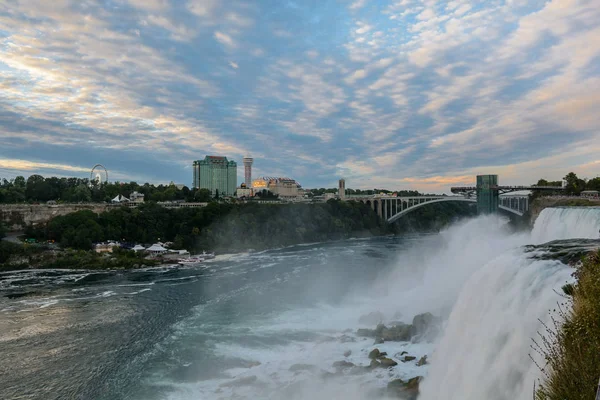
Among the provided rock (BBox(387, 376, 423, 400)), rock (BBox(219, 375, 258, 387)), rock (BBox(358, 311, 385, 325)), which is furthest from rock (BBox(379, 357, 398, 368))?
rock (BBox(358, 311, 385, 325))

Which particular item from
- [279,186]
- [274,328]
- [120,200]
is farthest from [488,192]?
[279,186]

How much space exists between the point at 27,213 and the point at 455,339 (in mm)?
37899

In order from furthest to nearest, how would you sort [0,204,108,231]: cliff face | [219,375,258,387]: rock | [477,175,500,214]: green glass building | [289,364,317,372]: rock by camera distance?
[0,204,108,231]: cliff face, [477,175,500,214]: green glass building, [289,364,317,372]: rock, [219,375,258,387]: rock

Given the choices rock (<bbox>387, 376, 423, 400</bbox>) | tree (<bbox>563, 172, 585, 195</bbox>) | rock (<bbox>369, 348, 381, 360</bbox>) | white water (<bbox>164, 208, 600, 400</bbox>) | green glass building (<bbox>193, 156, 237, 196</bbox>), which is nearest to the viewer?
white water (<bbox>164, 208, 600, 400</bbox>)

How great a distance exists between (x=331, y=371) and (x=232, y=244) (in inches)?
1131

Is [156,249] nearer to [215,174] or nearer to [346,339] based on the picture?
[346,339]

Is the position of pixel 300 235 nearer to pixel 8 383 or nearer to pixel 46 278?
pixel 46 278

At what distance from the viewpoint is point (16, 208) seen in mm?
34062

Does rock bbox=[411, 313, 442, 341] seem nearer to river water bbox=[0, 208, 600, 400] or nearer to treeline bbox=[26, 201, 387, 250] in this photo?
river water bbox=[0, 208, 600, 400]

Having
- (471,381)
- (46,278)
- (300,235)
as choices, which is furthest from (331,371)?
(300,235)

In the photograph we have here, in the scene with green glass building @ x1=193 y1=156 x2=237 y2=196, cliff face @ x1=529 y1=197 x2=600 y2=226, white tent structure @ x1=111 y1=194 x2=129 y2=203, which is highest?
green glass building @ x1=193 y1=156 x2=237 y2=196

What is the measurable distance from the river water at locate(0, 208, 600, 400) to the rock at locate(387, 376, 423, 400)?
0.25m

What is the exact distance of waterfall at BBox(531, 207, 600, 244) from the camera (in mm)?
12367

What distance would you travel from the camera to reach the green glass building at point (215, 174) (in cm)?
11206
